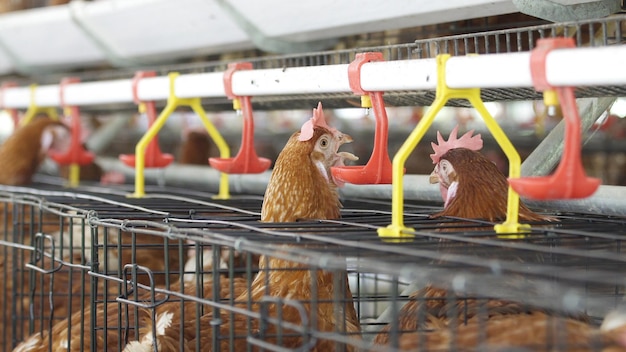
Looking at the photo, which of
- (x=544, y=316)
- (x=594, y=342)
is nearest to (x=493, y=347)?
(x=594, y=342)

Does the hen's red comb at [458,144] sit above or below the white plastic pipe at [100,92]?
below

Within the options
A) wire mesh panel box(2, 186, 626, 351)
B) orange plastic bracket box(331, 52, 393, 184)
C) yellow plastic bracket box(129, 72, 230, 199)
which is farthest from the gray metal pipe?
yellow plastic bracket box(129, 72, 230, 199)

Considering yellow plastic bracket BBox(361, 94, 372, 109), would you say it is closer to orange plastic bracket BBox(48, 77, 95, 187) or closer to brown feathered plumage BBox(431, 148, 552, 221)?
brown feathered plumage BBox(431, 148, 552, 221)

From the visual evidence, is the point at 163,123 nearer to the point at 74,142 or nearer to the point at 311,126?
the point at 311,126

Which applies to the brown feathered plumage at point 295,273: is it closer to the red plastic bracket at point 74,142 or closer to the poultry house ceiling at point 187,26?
the poultry house ceiling at point 187,26

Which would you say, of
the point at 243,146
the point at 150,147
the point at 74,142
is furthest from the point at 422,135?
the point at 74,142

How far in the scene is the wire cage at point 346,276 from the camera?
1.61 metres

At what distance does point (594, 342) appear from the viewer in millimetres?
1537

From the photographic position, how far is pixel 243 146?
2.75m

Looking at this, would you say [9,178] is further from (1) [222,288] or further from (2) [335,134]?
(2) [335,134]

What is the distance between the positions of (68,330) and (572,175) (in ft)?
4.93

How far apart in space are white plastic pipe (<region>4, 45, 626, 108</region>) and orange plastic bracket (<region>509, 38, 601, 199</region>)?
26 millimetres

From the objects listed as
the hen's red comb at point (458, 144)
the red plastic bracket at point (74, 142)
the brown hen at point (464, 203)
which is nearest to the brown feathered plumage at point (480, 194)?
the brown hen at point (464, 203)

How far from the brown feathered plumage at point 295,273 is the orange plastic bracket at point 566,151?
1.91 ft
